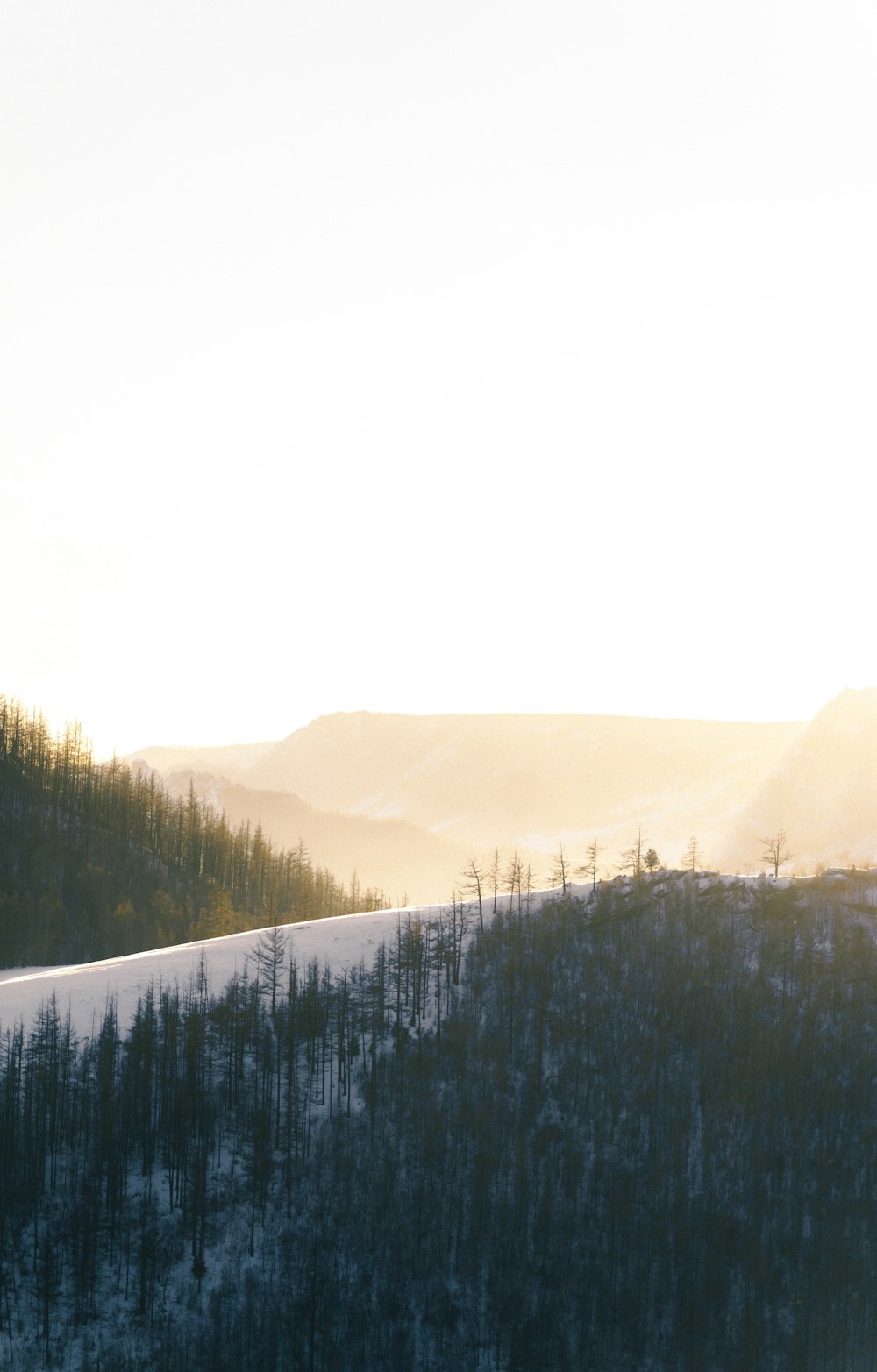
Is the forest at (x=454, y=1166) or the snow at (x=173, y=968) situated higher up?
the snow at (x=173, y=968)

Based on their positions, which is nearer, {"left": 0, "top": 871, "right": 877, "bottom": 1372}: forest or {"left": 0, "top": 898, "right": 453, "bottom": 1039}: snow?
{"left": 0, "top": 871, "right": 877, "bottom": 1372}: forest

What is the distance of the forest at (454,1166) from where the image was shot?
84.2 metres

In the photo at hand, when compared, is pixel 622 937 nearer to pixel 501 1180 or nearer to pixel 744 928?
pixel 744 928

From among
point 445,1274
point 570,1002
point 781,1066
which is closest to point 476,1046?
point 570,1002

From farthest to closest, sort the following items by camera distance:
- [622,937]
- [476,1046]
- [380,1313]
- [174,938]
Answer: [174,938], [622,937], [476,1046], [380,1313]

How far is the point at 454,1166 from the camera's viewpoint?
96.2m

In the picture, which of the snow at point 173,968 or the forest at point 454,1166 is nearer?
the forest at point 454,1166

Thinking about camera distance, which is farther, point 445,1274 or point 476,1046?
point 476,1046

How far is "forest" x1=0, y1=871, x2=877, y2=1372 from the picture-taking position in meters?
84.2

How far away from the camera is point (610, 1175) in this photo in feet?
320

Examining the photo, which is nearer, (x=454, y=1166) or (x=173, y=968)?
(x=454, y=1166)

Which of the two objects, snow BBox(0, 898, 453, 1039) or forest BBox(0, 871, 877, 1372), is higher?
snow BBox(0, 898, 453, 1039)

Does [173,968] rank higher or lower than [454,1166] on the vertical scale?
higher

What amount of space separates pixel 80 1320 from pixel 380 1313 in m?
21.9
